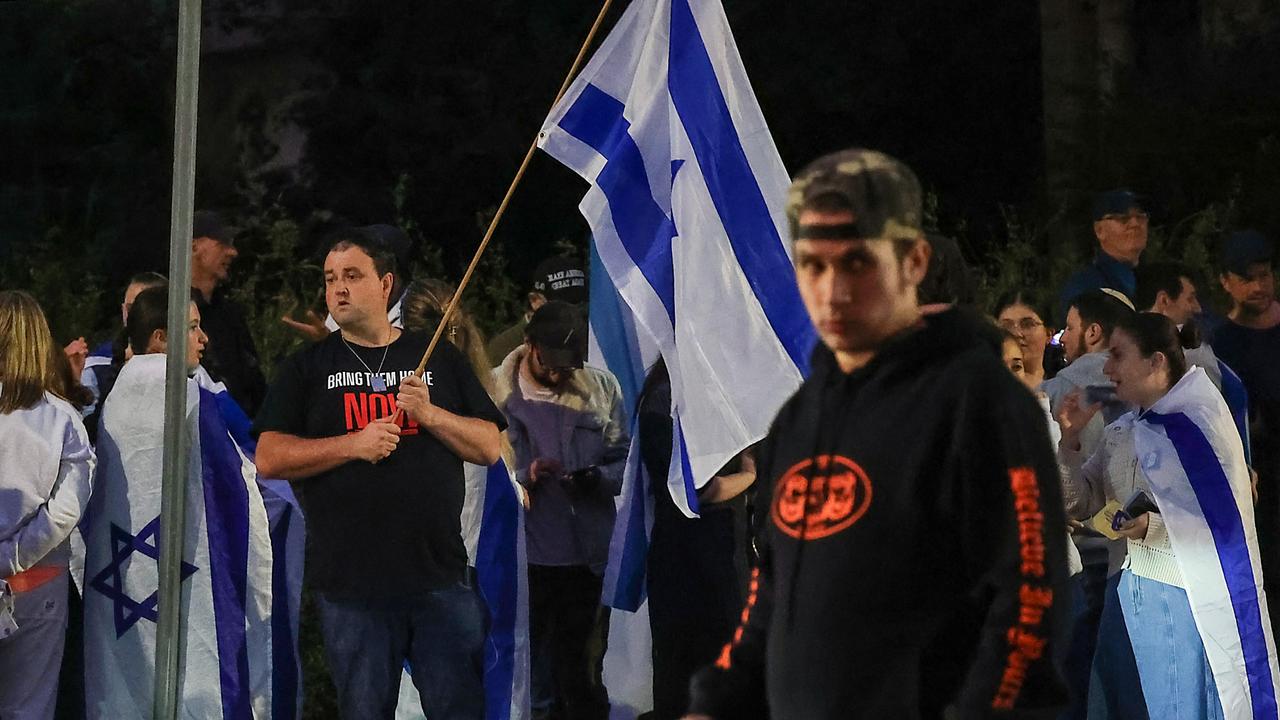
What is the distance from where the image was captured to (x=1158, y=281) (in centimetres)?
870

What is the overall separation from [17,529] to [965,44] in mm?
9722

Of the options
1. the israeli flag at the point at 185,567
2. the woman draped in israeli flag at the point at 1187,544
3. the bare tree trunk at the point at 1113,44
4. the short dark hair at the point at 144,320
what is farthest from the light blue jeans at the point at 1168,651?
the bare tree trunk at the point at 1113,44

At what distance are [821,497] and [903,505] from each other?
167mm

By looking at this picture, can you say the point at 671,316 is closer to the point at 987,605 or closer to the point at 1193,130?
the point at 987,605

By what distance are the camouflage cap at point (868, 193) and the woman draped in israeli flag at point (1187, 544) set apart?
3734 mm

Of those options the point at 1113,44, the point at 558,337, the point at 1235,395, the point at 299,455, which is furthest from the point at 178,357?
the point at 1113,44

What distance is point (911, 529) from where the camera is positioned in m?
3.32

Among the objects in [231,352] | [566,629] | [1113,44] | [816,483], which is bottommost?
[566,629]

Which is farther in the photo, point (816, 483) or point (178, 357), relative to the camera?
point (178, 357)

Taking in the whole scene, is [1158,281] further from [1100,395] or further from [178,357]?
[178,357]

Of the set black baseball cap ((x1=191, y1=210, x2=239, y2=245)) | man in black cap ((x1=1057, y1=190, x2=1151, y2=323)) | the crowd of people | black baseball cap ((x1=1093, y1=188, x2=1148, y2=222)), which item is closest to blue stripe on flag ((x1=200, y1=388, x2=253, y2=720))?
the crowd of people

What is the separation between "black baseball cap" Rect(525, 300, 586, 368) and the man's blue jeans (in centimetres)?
143

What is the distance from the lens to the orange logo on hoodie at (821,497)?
11.1ft

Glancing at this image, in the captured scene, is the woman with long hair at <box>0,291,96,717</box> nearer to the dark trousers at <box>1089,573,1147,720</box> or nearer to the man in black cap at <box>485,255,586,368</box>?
the man in black cap at <box>485,255,586,368</box>
